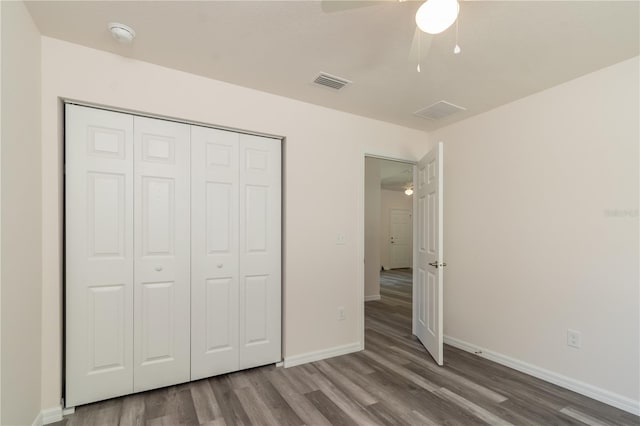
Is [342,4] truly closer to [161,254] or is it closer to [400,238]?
[161,254]

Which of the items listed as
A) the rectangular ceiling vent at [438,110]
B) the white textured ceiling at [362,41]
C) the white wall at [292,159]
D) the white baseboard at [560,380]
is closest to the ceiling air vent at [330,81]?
the white textured ceiling at [362,41]

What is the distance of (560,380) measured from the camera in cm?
253

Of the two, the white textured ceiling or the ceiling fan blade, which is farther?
the white textured ceiling

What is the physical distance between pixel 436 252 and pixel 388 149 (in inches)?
51.0

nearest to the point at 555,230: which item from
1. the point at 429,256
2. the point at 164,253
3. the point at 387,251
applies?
the point at 429,256

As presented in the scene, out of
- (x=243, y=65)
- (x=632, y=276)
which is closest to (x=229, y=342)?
(x=243, y=65)

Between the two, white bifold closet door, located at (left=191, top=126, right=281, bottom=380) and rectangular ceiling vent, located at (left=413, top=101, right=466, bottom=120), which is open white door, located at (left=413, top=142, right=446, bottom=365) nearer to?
rectangular ceiling vent, located at (left=413, top=101, right=466, bottom=120)

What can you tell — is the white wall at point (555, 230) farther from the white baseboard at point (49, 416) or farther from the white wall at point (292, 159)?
the white baseboard at point (49, 416)

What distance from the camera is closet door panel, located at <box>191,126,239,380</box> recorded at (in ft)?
8.35

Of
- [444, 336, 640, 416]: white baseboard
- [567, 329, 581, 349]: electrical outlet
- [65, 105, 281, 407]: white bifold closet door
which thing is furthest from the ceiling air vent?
[444, 336, 640, 416]: white baseboard

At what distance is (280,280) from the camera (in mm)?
2936

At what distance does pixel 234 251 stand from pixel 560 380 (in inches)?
116

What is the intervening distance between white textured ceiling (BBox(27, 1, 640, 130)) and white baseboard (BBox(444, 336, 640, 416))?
8.00 feet

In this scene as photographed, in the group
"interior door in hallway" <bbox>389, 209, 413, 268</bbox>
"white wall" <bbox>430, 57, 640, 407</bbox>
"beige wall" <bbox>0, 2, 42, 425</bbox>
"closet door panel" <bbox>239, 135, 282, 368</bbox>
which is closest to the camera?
"beige wall" <bbox>0, 2, 42, 425</bbox>
